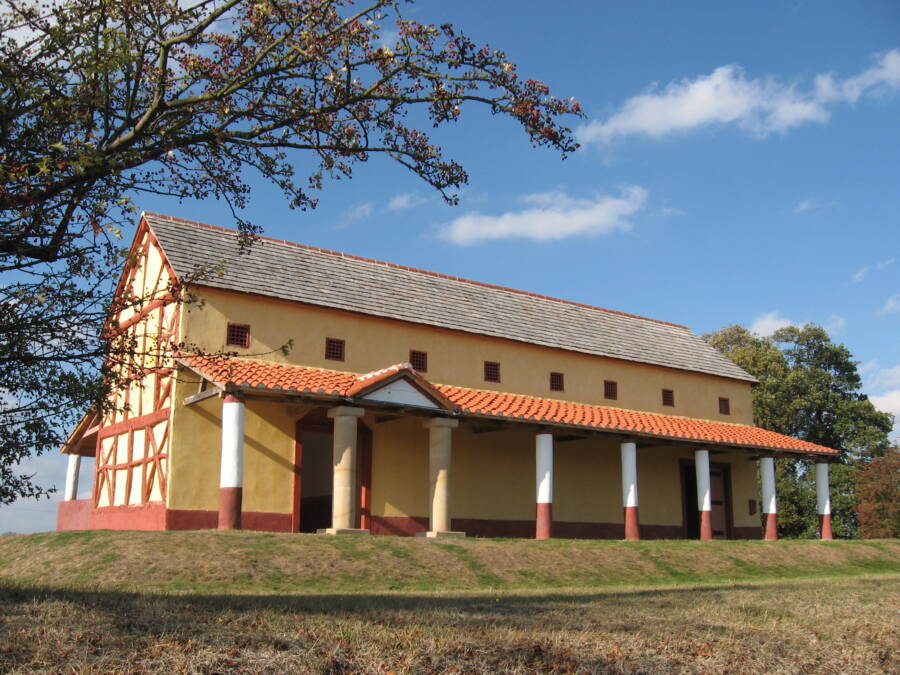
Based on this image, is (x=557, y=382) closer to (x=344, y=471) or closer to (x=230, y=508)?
(x=344, y=471)

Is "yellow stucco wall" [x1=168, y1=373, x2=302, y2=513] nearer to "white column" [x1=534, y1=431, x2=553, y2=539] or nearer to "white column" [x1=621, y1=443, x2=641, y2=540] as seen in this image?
"white column" [x1=534, y1=431, x2=553, y2=539]

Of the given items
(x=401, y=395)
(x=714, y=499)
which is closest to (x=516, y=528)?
(x=401, y=395)

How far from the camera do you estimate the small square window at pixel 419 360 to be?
25.1 metres

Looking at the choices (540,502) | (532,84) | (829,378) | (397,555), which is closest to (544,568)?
(397,555)

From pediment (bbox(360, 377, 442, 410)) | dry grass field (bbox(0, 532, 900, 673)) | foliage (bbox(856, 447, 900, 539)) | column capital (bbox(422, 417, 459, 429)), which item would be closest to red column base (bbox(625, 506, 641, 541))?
dry grass field (bbox(0, 532, 900, 673))

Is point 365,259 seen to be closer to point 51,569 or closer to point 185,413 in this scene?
point 185,413

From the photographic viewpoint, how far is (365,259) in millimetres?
27609

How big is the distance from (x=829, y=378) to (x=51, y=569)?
4389cm

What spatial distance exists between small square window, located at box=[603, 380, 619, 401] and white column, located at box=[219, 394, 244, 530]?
1348 centimetres

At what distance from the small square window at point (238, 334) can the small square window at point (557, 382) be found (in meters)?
9.90

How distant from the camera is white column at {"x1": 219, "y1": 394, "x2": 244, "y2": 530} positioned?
61.9ft

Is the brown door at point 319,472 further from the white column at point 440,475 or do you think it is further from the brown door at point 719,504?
the brown door at point 719,504

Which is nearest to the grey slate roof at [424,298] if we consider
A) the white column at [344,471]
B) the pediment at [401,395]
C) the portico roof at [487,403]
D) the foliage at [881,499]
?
the portico roof at [487,403]

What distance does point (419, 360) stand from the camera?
25266 mm
